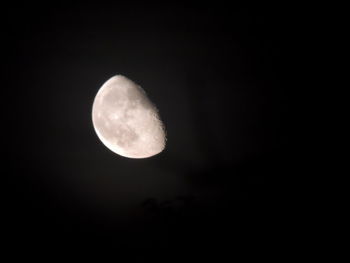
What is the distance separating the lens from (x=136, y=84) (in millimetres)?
3004

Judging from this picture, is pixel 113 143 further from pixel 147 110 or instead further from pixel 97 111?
pixel 147 110

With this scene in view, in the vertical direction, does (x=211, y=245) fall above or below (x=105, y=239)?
below

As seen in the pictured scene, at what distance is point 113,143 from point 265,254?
3024 mm

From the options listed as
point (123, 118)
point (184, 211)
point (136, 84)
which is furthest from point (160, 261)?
point (136, 84)

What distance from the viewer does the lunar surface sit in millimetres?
2768

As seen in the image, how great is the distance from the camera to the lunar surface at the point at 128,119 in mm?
2768

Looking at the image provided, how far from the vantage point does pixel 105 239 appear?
15.0 feet

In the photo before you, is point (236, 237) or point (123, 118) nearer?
point (123, 118)

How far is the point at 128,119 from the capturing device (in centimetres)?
275

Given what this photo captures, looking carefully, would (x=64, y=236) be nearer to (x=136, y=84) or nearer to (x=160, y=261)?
(x=160, y=261)


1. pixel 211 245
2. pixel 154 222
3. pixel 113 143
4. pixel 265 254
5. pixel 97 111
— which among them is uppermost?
pixel 97 111

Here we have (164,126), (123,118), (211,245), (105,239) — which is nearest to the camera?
(123,118)

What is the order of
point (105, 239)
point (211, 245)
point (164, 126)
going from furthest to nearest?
1. point (105, 239)
2. point (211, 245)
3. point (164, 126)

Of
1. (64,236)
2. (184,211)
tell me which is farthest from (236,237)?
(64,236)
